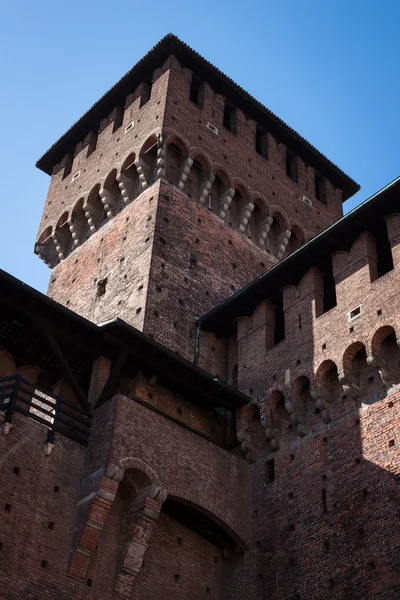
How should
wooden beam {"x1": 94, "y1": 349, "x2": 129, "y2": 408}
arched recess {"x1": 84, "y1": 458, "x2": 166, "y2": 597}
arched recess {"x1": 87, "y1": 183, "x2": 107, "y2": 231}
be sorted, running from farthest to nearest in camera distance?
arched recess {"x1": 87, "y1": 183, "x2": 107, "y2": 231}, wooden beam {"x1": 94, "y1": 349, "x2": 129, "y2": 408}, arched recess {"x1": 84, "y1": 458, "x2": 166, "y2": 597}

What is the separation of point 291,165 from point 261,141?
1.22 meters

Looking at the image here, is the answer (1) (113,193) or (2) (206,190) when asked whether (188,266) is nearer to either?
(2) (206,190)

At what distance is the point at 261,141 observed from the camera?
24.7 m

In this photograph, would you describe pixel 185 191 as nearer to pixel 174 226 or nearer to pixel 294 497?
pixel 174 226

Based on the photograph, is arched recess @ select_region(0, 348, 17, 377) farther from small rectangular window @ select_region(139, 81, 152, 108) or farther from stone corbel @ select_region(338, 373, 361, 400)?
small rectangular window @ select_region(139, 81, 152, 108)

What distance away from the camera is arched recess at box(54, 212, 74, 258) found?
22.5 meters

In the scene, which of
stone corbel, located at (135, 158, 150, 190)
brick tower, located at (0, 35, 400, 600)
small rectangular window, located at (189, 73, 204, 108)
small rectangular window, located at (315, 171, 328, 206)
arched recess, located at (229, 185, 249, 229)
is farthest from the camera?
small rectangular window, located at (315, 171, 328, 206)

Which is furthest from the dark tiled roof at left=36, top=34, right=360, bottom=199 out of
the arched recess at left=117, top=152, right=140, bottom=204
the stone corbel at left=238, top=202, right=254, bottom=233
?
the stone corbel at left=238, top=202, right=254, bottom=233

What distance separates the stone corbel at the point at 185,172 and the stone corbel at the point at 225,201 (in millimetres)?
1211

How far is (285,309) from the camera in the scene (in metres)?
16.5

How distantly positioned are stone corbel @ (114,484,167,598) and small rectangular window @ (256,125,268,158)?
13546 millimetres

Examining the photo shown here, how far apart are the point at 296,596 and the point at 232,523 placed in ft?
6.01

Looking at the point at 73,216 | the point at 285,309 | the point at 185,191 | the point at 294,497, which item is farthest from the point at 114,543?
the point at 73,216

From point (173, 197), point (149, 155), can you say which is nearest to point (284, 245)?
point (173, 197)
